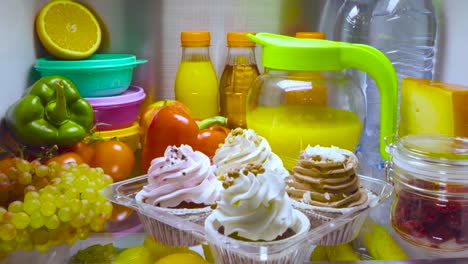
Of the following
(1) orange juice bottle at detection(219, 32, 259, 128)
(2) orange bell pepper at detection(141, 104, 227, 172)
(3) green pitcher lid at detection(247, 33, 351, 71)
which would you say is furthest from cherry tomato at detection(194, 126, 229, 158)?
(3) green pitcher lid at detection(247, 33, 351, 71)

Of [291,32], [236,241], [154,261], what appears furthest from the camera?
[291,32]

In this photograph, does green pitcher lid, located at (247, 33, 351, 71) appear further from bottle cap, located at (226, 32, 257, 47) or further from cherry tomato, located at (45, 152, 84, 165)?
cherry tomato, located at (45, 152, 84, 165)

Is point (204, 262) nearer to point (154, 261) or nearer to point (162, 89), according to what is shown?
point (154, 261)

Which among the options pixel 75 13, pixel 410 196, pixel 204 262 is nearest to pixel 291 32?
pixel 75 13

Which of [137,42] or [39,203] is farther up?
[137,42]

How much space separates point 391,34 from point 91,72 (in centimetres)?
66

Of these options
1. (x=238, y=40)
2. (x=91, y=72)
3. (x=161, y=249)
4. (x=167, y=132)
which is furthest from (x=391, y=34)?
(x=161, y=249)

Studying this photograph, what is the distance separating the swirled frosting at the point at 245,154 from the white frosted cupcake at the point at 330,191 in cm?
8

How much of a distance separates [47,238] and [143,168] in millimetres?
350

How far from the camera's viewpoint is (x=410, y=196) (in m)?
0.73

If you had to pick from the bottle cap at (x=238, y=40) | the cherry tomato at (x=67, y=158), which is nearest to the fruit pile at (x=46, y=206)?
the cherry tomato at (x=67, y=158)

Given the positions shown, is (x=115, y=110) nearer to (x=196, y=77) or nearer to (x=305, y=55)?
(x=196, y=77)

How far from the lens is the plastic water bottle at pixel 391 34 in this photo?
116 centimetres

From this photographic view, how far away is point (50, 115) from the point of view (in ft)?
3.33
